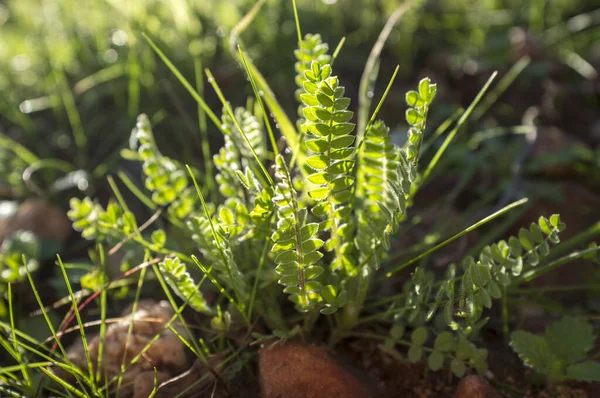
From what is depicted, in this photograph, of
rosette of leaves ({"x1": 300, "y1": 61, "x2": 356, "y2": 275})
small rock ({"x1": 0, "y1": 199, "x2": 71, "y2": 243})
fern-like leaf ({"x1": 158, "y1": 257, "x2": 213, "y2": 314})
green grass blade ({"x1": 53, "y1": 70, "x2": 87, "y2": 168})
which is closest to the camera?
rosette of leaves ({"x1": 300, "y1": 61, "x2": 356, "y2": 275})

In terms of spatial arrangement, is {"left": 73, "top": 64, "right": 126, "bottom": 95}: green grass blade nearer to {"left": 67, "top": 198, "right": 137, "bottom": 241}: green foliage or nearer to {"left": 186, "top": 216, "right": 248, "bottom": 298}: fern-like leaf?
{"left": 67, "top": 198, "right": 137, "bottom": 241}: green foliage

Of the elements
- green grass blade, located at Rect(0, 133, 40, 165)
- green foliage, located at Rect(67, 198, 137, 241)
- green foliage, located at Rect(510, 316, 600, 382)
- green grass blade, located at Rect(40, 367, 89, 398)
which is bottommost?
green foliage, located at Rect(510, 316, 600, 382)

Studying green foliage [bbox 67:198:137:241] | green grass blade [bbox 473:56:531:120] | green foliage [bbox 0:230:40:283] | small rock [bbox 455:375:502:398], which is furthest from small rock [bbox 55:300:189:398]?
green grass blade [bbox 473:56:531:120]

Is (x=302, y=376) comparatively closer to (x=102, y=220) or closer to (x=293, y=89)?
(x=102, y=220)

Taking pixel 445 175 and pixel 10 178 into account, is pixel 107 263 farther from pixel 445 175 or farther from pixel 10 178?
pixel 445 175

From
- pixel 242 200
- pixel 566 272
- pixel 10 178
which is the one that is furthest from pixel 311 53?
pixel 10 178

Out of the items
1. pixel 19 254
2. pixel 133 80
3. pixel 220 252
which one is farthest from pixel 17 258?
pixel 220 252

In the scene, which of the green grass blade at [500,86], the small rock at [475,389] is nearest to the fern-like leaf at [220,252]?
the small rock at [475,389]
